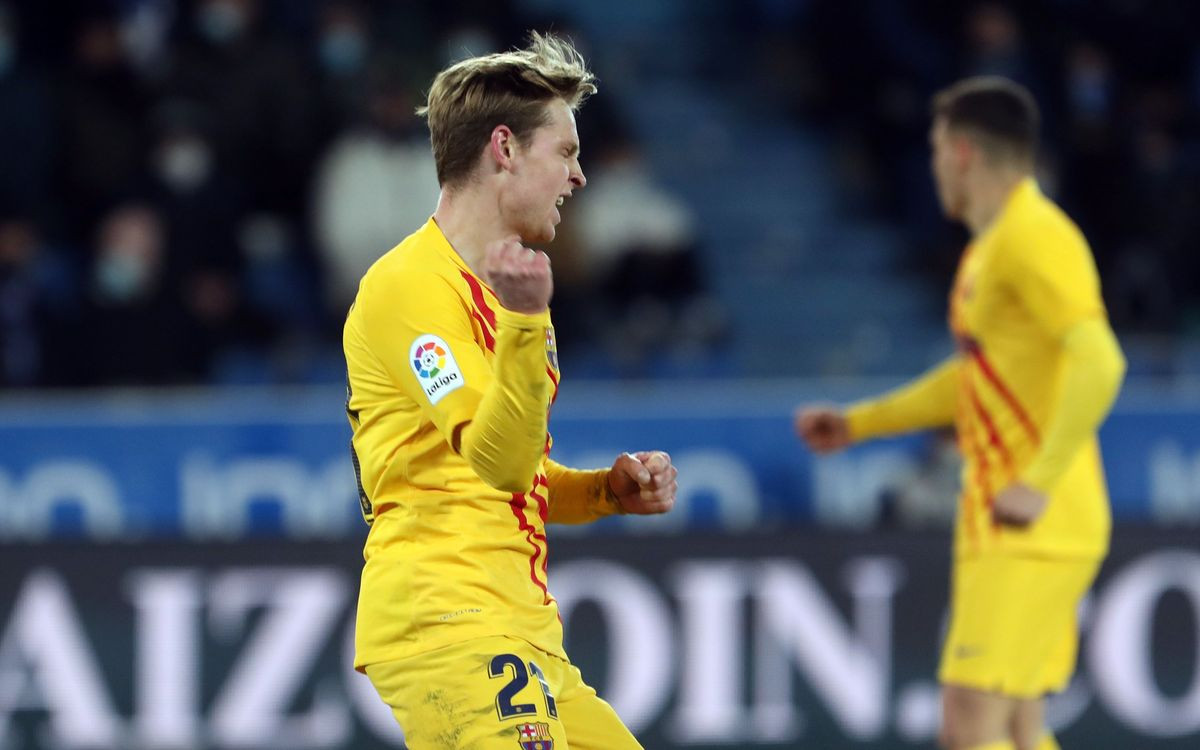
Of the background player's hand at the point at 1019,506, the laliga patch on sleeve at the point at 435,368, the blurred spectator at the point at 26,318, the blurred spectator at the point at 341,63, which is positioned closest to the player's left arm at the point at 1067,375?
the background player's hand at the point at 1019,506

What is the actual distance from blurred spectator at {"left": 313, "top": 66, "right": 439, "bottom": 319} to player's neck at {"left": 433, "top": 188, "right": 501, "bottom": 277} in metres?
6.31

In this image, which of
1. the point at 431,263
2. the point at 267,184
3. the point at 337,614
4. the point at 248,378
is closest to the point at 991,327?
the point at 431,263

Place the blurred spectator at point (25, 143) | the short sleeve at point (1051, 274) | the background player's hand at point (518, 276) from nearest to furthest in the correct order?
the background player's hand at point (518, 276), the short sleeve at point (1051, 274), the blurred spectator at point (25, 143)

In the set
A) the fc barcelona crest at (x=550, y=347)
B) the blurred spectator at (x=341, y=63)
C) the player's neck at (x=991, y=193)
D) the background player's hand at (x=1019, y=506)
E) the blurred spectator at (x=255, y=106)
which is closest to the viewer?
the fc barcelona crest at (x=550, y=347)

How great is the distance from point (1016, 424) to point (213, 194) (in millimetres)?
5761

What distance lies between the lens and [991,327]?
17.5ft

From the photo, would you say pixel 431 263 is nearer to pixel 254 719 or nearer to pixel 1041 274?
pixel 1041 274

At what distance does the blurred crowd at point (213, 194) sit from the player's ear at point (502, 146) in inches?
234

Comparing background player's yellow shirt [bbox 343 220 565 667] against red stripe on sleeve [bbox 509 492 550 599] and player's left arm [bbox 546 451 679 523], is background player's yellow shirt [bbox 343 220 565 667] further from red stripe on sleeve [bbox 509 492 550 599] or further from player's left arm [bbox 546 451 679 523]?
player's left arm [bbox 546 451 679 523]

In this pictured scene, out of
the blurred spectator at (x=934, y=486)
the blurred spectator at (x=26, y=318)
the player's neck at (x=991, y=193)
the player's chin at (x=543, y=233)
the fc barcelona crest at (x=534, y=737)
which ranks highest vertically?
the player's neck at (x=991, y=193)

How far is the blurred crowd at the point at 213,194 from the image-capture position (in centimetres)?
946

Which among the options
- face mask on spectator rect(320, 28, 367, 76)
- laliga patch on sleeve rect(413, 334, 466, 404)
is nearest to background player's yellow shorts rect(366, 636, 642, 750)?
laliga patch on sleeve rect(413, 334, 466, 404)

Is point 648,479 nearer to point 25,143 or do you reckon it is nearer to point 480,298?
point 480,298

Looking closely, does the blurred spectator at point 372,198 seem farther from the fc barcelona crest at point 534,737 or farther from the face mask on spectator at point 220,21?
the fc barcelona crest at point 534,737
